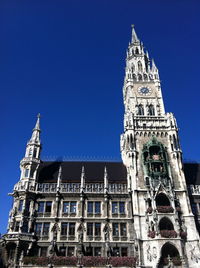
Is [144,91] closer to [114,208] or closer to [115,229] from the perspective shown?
[114,208]

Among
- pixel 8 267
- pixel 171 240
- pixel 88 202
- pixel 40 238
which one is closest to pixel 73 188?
pixel 88 202

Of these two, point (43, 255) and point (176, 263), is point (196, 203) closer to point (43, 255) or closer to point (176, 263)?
point (176, 263)

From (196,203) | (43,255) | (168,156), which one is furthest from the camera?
(168,156)

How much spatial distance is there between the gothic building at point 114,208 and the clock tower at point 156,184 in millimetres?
130

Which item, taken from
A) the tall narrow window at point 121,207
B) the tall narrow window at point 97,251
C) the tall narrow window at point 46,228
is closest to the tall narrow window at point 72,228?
the tall narrow window at point 46,228

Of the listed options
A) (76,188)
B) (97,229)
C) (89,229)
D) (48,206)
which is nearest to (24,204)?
(48,206)

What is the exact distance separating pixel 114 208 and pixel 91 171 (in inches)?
330

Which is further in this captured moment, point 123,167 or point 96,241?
point 123,167

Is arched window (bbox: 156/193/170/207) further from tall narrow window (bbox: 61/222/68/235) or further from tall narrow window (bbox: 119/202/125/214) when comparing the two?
tall narrow window (bbox: 61/222/68/235)

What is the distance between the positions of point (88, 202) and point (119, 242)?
7393 millimetres

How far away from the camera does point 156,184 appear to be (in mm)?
38000

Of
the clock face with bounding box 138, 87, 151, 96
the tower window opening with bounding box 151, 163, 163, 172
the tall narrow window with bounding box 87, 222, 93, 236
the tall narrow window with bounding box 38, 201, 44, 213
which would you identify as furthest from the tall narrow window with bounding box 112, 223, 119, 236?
the clock face with bounding box 138, 87, 151, 96

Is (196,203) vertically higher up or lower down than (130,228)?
higher up

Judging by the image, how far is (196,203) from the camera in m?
39.2
